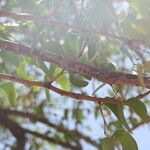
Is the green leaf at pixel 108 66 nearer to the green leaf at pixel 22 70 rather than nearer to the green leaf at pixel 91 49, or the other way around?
the green leaf at pixel 91 49

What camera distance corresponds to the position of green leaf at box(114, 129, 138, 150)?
1022mm

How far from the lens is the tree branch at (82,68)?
2.93 ft

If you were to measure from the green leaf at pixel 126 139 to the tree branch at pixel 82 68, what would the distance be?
0.15 m

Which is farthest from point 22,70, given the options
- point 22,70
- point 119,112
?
point 119,112

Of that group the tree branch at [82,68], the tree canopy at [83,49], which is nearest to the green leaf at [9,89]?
the tree canopy at [83,49]

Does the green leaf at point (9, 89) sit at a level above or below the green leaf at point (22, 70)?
below

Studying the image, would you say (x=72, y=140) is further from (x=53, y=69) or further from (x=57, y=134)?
(x=53, y=69)

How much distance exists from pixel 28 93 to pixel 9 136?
1.31 ft

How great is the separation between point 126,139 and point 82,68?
0.20m

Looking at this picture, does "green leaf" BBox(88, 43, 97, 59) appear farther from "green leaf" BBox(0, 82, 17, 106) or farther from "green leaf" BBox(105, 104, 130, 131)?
"green leaf" BBox(0, 82, 17, 106)

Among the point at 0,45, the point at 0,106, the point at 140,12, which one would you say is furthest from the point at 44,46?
the point at 0,106

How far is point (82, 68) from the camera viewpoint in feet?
3.05

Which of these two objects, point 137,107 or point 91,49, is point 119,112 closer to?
point 137,107

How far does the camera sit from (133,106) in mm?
1008
